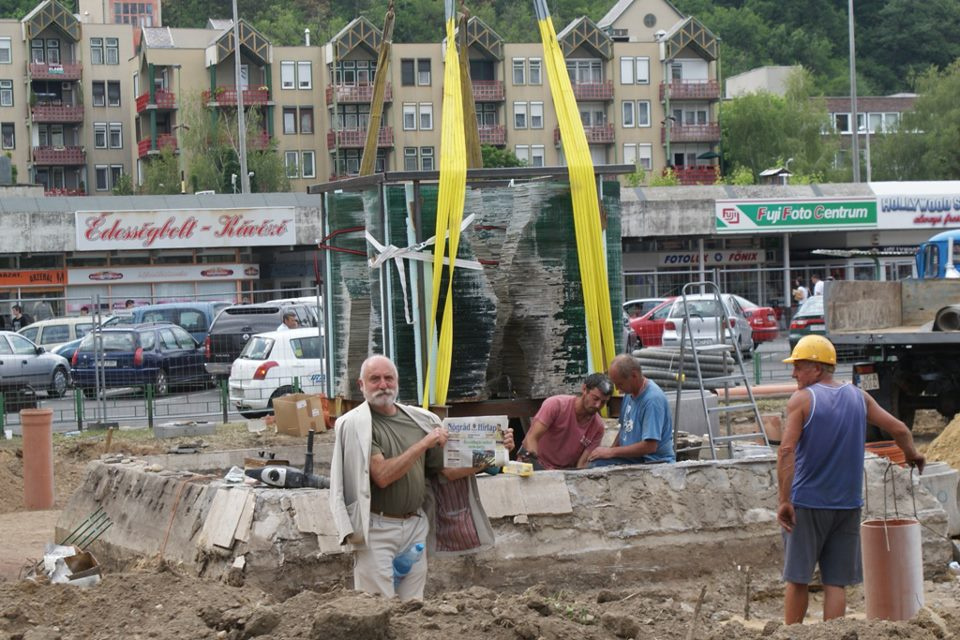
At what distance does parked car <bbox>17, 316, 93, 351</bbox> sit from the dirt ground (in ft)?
66.4

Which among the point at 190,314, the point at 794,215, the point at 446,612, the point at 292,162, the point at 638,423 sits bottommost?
the point at 446,612

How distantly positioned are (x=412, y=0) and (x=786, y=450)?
112 m

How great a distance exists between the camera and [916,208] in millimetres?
48938

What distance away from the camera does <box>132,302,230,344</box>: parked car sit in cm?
3092

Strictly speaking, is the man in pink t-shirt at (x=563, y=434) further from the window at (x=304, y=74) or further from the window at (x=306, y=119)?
the window at (x=306, y=119)

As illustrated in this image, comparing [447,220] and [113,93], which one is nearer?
[447,220]

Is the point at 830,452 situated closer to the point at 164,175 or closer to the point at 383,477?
the point at 383,477

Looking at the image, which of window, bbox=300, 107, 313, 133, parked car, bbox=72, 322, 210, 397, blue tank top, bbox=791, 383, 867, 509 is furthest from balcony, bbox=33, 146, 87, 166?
blue tank top, bbox=791, 383, 867, 509

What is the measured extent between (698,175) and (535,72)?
10.8m

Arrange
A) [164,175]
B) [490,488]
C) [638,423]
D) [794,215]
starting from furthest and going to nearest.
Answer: [164,175]
[794,215]
[638,423]
[490,488]

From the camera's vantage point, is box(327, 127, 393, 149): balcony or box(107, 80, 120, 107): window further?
box(107, 80, 120, 107): window

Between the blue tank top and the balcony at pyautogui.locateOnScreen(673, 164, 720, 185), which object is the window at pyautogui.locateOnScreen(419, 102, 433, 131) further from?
the blue tank top

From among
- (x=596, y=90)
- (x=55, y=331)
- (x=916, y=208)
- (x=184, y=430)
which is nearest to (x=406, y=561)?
(x=184, y=430)

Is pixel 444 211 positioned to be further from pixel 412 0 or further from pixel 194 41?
pixel 412 0
